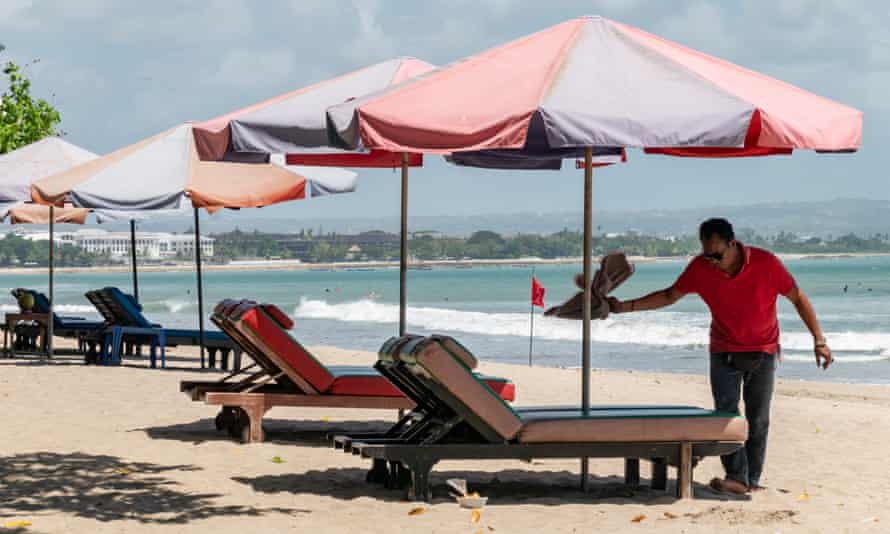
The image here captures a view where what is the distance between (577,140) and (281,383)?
407cm

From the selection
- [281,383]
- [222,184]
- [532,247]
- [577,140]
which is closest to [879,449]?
[281,383]

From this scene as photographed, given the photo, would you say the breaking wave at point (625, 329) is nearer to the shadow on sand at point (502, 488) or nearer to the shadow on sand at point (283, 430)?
the shadow on sand at point (283, 430)

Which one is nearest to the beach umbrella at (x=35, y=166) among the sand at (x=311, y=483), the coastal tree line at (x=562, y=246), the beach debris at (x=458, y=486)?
the sand at (x=311, y=483)

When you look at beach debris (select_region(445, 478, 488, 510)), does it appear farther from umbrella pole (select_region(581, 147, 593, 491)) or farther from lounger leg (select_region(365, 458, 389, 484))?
umbrella pole (select_region(581, 147, 593, 491))

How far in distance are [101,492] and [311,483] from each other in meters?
1.19

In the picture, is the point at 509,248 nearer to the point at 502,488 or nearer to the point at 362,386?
the point at 362,386

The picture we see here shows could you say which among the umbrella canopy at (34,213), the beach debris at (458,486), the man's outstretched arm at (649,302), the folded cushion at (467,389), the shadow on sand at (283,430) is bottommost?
the shadow on sand at (283,430)

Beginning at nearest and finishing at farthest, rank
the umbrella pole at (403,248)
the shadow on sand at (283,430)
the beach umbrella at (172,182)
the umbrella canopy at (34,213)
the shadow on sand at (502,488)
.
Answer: the shadow on sand at (502,488)
the umbrella pole at (403,248)
the shadow on sand at (283,430)
the beach umbrella at (172,182)
the umbrella canopy at (34,213)

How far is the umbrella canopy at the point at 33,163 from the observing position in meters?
15.4

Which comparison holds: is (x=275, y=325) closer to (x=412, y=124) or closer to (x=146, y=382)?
(x=412, y=124)

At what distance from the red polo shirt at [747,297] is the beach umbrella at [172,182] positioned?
5140 millimetres

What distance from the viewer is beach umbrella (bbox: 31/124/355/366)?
1217 centimetres

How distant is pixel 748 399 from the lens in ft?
24.7

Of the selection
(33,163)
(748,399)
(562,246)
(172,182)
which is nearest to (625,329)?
(33,163)
